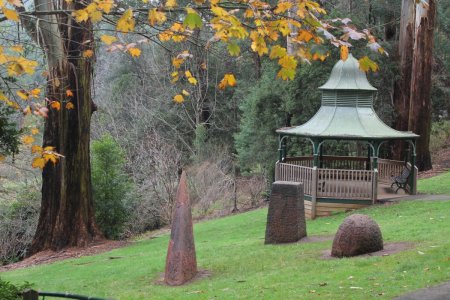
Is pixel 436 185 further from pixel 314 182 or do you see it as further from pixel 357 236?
pixel 357 236

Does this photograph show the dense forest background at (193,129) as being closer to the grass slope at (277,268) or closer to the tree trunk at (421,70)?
the tree trunk at (421,70)

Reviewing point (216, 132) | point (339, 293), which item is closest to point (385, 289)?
point (339, 293)

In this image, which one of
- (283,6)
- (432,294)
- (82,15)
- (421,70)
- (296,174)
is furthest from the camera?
(421,70)

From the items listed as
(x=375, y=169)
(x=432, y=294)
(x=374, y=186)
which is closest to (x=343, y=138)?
(x=375, y=169)

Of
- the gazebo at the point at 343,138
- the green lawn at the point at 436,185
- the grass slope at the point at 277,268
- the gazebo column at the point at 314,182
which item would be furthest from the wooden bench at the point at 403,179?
the gazebo column at the point at 314,182

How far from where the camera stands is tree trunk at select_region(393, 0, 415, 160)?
30.1 meters

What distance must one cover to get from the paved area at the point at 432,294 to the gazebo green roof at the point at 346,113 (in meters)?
12.3

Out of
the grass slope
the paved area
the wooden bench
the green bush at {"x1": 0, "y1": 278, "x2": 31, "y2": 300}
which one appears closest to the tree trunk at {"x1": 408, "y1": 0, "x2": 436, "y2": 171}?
the wooden bench

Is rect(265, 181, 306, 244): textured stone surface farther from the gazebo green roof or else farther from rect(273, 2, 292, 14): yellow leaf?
rect(273, 2, 292, 14): yellow leaf

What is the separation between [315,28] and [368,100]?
17.0 meters

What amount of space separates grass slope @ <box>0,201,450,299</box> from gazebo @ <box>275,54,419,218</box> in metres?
1.47

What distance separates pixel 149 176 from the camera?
2864cm

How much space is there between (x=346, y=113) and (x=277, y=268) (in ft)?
36.8

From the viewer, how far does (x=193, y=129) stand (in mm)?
38469
